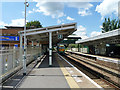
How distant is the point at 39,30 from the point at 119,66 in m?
9.29

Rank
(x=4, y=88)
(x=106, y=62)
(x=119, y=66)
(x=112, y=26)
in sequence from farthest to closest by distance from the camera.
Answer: (x=112, y=26) < (x=106, y=62) < (x=119, y=66) < (x=4, y=88)

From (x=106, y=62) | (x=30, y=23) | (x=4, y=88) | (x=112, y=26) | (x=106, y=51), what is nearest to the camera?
(x=4, y=88)

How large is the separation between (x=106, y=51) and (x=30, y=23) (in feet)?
167

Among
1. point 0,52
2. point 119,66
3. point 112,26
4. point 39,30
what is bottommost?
point 119,66

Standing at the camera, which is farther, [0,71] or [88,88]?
[0,71]

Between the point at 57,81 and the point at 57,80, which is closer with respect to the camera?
the point at 57,81

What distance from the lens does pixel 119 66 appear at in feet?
42.1

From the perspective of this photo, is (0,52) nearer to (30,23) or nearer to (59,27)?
(59,27)

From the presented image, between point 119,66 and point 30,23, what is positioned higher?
point 30,23

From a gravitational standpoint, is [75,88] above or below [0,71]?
below

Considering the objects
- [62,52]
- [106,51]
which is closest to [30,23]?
[62,52]

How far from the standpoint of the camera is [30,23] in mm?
69562

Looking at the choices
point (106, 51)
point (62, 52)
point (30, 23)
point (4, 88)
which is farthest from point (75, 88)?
point (30, 23)

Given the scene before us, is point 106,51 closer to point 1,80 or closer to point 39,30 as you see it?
point 39,30
